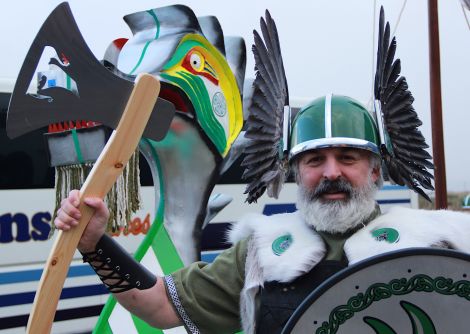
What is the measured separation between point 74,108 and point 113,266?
0.46 meters

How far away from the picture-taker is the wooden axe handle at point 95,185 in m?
1.57

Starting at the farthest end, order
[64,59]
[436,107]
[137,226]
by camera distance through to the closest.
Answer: [436,107] → [137,226] → [64,59]

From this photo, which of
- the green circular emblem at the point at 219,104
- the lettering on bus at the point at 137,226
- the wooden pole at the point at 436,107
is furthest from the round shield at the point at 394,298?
the wooden pole at the point at 436,107

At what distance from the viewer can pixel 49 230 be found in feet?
14.5

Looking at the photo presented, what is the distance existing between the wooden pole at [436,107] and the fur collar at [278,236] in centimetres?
350

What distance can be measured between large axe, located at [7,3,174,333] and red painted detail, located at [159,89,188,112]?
Result: 141cm

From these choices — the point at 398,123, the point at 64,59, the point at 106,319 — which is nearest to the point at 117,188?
the point at 106,319

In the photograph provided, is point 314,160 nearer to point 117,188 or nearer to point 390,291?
point 390,291

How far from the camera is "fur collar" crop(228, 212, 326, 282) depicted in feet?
5.99

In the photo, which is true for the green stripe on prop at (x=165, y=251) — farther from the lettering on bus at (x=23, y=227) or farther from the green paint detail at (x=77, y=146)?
the lettering on bus at (x=23, y=227)

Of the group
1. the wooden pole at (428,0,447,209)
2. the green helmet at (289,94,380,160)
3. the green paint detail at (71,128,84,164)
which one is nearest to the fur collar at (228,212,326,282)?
the green helmet at (289,94,380,160)

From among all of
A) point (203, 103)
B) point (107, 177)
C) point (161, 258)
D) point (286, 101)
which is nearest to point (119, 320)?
point (161, 258)

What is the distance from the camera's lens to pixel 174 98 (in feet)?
10.2

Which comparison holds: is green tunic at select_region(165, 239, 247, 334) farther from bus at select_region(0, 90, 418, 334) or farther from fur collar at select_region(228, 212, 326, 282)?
bus at select_region(0, 90, 418, 334)
